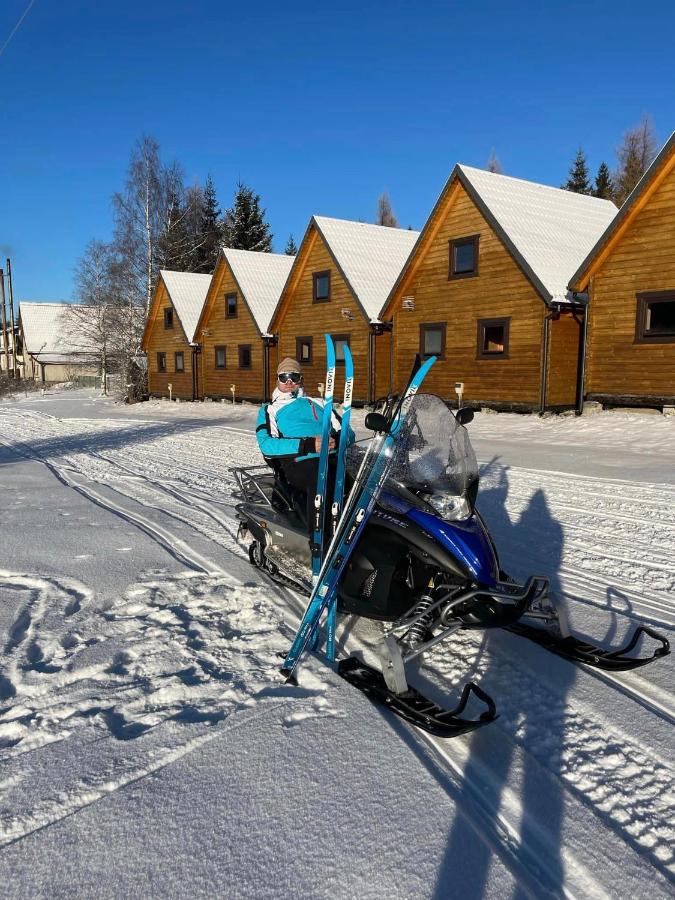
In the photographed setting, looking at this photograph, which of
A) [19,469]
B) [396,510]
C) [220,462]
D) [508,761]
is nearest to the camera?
[508,761]

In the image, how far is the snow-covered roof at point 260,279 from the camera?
28.4 metres

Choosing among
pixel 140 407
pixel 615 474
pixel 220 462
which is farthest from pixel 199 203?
pixel 615 474

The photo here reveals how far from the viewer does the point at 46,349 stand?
2427 inches

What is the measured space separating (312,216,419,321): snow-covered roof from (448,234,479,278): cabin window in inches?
141

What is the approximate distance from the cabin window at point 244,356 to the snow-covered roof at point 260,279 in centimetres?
169

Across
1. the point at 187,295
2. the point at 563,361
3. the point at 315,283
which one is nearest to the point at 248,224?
the point at 187,295

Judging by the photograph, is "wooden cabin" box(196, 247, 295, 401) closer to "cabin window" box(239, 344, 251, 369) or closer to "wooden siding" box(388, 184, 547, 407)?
"cabin window" box(239, 344, 251, 369)

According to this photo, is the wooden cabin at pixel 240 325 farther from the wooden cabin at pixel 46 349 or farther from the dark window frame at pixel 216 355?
the wooden cabin at pixel 46 349

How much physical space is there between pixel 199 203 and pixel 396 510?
5178 centimetres

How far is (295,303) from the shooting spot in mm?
26234

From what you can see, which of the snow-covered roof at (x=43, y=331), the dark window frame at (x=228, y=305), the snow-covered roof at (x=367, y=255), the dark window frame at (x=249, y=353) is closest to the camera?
the snow-covered roof at (x=367, y=255)

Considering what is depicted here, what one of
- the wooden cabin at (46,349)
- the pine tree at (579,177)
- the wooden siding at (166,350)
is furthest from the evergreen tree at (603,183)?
the wooden cabin at (46,349)

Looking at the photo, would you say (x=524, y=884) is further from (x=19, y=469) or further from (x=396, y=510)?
(x=19, y=469)

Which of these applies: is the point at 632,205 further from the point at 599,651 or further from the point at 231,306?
the point at 231,306
